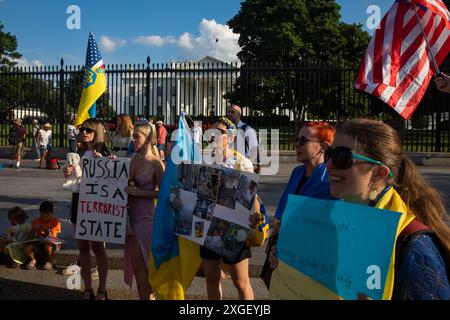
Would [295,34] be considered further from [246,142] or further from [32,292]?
[32,292]

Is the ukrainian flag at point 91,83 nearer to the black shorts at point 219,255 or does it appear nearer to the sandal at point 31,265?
the sandal at point 31,265

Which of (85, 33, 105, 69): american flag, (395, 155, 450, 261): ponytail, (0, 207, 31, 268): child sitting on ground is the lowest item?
(0, 207, 31, 268): child sitting on ground

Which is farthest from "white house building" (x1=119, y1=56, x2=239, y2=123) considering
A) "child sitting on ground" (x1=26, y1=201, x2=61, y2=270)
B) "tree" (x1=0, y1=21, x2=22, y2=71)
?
"tree" (x1=0, y1=21, x2=22, y2=71)

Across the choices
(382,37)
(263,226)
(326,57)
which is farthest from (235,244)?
(326,57)

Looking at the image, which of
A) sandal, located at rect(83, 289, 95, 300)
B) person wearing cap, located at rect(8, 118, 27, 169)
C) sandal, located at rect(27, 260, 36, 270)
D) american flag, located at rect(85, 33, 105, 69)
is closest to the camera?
sandal, located at rect(83, 289, 95, 300)

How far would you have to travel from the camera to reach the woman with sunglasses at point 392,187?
59.2 inches

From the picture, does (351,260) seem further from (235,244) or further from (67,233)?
(67,233)

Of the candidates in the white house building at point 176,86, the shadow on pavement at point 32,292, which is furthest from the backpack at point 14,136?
the shadow on pavement at point 32,292

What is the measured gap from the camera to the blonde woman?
5.88 metres

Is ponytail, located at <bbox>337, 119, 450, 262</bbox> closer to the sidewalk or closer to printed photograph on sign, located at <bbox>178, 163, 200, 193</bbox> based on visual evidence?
printed photograph on sign, located at <bbox>178, 163, 200, 193</bbox>

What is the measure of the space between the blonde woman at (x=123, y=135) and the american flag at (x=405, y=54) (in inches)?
116

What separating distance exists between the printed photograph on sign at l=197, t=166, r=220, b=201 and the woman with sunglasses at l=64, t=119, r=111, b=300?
4.67ft

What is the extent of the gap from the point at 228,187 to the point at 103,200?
4.91 ft

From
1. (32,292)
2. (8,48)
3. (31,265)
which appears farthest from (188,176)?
(8,48)
